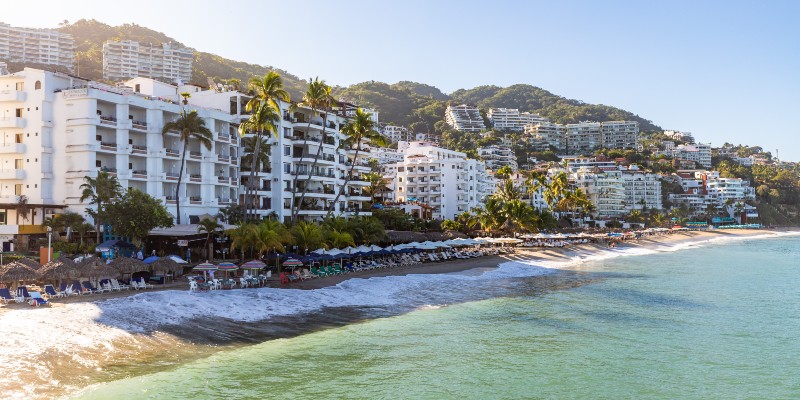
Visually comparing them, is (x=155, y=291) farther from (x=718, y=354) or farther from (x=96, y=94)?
(x=718, y=354)

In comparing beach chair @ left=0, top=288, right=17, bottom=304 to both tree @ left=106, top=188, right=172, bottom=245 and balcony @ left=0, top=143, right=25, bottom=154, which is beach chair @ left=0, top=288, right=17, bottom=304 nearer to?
tree @ left=106, top=188, right=172, bottom=245

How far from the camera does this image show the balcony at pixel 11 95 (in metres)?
54.5

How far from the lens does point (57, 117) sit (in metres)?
54.3

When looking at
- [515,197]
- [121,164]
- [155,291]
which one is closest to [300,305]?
[155,291]

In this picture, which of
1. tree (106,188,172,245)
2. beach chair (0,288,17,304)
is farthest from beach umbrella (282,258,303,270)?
beach chair (0,288,17,304)

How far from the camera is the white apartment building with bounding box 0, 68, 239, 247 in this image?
175 ft

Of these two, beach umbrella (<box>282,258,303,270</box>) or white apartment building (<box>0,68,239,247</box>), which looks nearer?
beach umbrella (<box>282,258,303,270</box>)

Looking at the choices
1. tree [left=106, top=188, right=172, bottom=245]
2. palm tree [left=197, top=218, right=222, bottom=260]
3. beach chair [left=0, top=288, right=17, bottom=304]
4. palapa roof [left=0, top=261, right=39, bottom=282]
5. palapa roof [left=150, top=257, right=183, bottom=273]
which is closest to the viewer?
beach chair [left=0, top=288, right=17, bottom=304]

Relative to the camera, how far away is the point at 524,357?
27.2 meters

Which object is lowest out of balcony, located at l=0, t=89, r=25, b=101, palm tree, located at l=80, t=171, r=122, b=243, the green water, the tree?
the green water

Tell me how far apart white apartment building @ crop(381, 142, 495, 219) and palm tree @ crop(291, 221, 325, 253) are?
229 ft

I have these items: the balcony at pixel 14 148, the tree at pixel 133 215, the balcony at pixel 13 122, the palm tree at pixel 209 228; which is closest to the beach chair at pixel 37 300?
the tree at pixel 133 215

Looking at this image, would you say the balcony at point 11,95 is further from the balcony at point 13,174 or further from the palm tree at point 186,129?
the palm tree at point 186,129

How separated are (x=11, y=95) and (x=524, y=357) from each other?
51.5m
